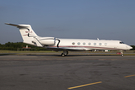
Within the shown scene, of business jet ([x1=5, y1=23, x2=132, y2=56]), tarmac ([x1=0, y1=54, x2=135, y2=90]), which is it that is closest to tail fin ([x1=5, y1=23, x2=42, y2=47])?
business jet ([x1=5, y1=23, x2=132, y2=56])

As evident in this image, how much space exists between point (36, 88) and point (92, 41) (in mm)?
22535

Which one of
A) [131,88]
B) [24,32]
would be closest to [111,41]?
[24,32]

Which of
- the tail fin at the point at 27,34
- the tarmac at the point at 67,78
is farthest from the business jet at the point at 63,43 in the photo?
the tarmac at the point at 67,78

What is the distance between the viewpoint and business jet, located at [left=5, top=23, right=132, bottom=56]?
2583cm

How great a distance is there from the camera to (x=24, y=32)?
26391mm

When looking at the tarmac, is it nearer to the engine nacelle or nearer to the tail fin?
the engine nacelle

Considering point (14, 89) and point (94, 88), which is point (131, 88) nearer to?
point (94, 88)

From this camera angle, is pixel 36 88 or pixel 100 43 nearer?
pixel 36 88

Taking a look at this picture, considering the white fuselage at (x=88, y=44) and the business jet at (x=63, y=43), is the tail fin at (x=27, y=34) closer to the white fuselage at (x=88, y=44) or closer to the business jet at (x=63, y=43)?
the business jet at (x=63, y=43)

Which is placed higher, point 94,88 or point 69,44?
point 69,44

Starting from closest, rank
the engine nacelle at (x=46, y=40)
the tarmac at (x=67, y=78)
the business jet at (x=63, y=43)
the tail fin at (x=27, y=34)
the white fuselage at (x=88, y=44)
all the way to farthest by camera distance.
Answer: the tarmac at (x=67, y=78)
the engine nacelle at (x=46, y=40)
the business jet at (x=63, y=43)
the tail fin at (x=27, y=34)
the white fuselage at (x=88, y=44)

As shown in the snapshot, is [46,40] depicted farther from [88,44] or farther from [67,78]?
[67,78]

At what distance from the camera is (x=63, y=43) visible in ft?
87.3

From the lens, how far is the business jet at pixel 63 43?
25.8 metres
